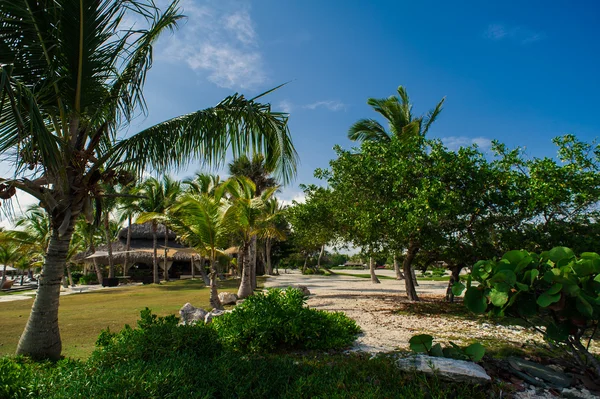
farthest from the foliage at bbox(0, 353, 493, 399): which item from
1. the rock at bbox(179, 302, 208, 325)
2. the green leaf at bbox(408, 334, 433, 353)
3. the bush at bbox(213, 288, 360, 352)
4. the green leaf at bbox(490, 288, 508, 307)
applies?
the rock at bbox(179, 302, 208, 325)

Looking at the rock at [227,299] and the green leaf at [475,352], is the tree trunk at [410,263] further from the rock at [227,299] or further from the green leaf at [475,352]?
the green leaf at [475,352]

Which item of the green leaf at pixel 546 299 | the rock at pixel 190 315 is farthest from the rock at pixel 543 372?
the rock at pixel 190 315

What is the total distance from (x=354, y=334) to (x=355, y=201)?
447 cm

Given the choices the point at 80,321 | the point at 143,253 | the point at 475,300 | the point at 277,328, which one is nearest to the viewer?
the point at 475,300

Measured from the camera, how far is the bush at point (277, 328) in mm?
5168

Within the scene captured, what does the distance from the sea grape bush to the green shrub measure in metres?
3.19

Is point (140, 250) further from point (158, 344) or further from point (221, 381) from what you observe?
point (221, 381)

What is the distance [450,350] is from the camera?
438cm

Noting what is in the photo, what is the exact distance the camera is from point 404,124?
16344 millimetres

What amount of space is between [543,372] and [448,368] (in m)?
1.40

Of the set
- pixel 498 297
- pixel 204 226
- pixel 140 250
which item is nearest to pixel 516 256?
pixel 498 297

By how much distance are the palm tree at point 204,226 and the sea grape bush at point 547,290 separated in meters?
7.99

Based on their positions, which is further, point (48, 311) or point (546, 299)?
point (48, 311)

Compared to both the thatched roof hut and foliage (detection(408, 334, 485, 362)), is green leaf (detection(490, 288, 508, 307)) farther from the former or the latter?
the thatched roof hut
